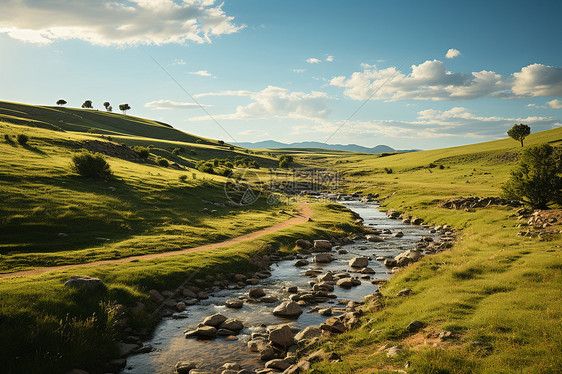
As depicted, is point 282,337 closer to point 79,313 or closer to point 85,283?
point 79,313

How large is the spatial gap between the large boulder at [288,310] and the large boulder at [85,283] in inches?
461

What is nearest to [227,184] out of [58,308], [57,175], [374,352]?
[57,175]

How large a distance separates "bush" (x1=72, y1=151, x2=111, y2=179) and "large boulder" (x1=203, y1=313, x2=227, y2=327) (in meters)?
37.7

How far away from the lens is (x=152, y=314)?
2078 cm

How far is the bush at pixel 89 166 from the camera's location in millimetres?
46375

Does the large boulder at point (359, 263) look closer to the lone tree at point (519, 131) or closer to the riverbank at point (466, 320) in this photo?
the riverbank at point (466, 320)

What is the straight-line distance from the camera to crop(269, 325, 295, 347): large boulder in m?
17.1

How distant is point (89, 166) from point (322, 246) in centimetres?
3709

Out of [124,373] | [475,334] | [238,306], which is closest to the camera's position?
[475,334]

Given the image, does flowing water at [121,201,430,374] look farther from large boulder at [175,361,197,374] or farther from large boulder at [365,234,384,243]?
large boulder at [365,234,384,243]

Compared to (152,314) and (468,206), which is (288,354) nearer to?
(152,314)

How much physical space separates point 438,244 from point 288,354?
31187 millimetres

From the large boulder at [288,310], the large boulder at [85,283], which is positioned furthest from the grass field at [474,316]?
the large boulder at [85,283]

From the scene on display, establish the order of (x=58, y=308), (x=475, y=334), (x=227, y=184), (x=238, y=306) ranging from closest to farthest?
1. (x=475, y=334)
2. (x=58, y=308)
3. (x=238, y=306)
4. (x=227, y=184)
